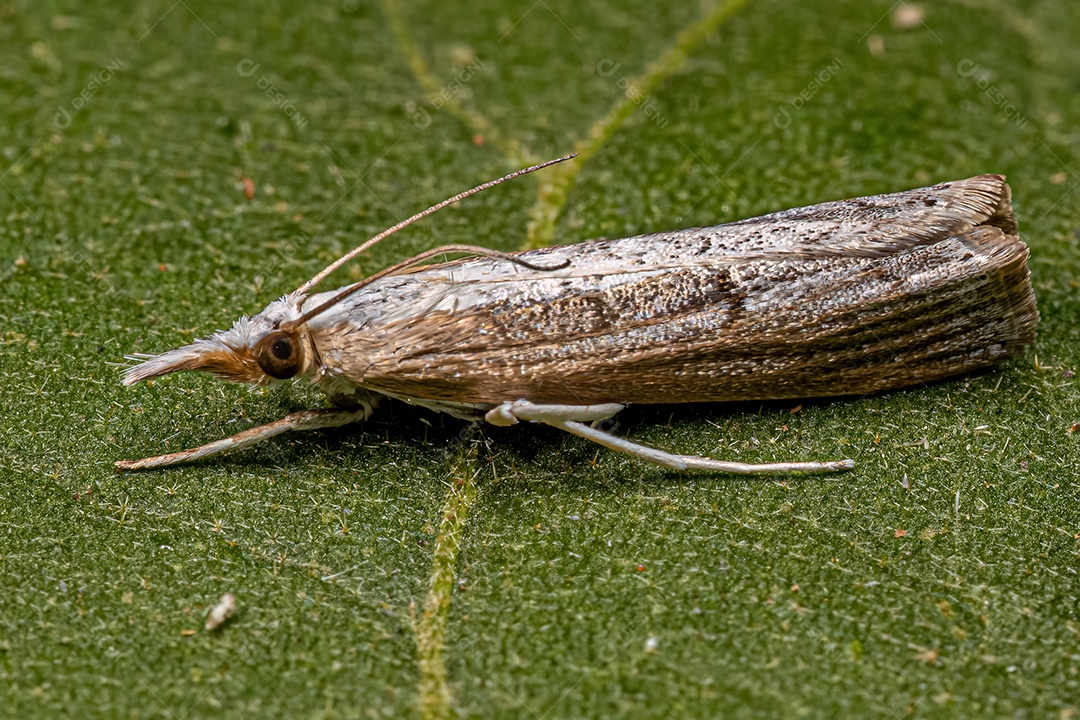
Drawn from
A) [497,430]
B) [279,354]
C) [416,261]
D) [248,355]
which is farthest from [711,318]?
[248,355]

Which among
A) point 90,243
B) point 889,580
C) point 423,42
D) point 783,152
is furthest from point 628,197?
point 90,243

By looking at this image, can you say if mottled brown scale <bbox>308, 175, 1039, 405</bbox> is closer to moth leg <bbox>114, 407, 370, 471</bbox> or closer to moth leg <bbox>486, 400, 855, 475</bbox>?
moth leg <bbox>486, 400, 855, 475</bbox>

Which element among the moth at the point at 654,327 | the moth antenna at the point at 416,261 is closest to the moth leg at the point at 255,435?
the moth at the point at 654,327

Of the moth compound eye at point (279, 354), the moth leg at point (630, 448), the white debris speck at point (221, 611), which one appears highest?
the moth compound eye at point (279, 354)

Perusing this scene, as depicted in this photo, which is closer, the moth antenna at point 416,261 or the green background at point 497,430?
the green background at point 497,430

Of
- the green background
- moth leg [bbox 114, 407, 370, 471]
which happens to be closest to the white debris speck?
the green background

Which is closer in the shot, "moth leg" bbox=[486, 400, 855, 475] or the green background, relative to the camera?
the green background

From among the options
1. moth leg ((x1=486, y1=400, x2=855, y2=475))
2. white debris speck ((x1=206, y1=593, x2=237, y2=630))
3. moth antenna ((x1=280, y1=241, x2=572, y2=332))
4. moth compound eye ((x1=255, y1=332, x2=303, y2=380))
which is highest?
moth antenna ((x1=280, y1=241, x2=572, y2=332))

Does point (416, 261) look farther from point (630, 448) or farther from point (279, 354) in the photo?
point (630, 448)

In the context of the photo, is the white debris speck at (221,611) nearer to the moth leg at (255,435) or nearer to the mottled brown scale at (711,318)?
the moth leg at (255,435)
